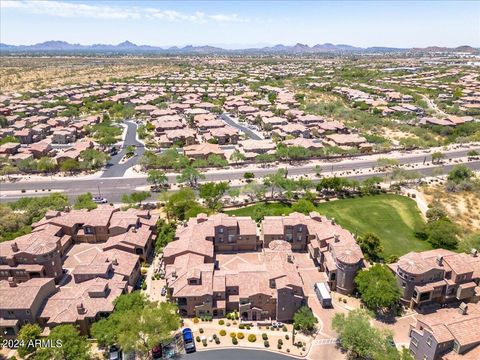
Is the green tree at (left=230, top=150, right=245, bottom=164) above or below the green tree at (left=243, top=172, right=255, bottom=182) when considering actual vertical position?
above

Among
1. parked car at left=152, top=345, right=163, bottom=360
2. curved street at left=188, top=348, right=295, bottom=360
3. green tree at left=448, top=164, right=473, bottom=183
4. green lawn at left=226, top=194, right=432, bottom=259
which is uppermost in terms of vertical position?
green tree at left=448, top=164, right=473, bottom=183

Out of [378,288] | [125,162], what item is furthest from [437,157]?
[125,162]

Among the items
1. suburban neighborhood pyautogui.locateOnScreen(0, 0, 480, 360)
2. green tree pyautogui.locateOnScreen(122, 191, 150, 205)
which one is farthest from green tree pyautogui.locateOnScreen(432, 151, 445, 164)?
green tree pyautogui.locateOnScreen(122, 191, 150, 205)

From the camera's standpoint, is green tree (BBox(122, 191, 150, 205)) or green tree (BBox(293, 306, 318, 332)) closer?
green tree (BBox(293, 306, 318, 332))

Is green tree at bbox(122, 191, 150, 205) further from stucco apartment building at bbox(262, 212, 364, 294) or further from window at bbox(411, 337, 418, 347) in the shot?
window at bbox(411, 337, 418, 347)

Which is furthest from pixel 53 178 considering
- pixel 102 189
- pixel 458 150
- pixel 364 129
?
pixel 458 150

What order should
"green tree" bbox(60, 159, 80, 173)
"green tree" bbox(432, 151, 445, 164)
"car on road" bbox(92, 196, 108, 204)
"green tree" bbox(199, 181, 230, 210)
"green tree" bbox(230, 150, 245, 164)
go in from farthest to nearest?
1. "green tree" bbox(230, 150, 245, 164)
2. "green tree" bbox(432, 151, 445, 164)
3. "green tree" bbox(60, 159, 80, 173)
4. "car on road" bbox(92, 196, 108, 204)
5. "green tree" bbox(199, 181, 230, 210)

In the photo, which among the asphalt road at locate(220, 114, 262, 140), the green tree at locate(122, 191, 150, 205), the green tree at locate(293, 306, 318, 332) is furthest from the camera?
the asphalt road at locate(220, 114, 262, 140)

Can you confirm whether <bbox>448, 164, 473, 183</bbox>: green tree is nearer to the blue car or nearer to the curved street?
the curved street
